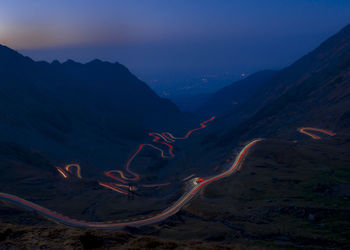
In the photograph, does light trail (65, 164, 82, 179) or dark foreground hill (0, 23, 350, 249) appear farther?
light trail (65, 164, 82, 179)

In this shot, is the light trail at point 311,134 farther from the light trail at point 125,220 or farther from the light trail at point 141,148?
the light trail at point 141,148

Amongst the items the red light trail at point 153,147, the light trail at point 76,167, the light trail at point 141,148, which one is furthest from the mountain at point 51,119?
the light trail at point 76,167

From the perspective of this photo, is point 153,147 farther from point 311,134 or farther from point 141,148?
point 311,134

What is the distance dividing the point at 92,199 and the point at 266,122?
91113 millimetres

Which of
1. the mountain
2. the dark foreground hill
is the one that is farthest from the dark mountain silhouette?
the mountain

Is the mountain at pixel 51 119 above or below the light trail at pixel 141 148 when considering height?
above

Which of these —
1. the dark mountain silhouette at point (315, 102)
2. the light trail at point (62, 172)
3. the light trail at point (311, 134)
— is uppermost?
the dark mountain silhouette at point (315, 102)

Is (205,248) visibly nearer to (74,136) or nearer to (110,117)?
(74,136)

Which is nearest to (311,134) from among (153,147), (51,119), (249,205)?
(249,205)

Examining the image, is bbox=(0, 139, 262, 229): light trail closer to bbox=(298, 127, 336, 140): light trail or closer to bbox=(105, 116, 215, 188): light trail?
bbox=(298, 127, 336, 140): light trail

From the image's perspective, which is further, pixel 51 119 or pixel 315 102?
pixel 51 119

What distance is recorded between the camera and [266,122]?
136 m

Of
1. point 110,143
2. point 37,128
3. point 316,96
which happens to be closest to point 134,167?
point 110,143

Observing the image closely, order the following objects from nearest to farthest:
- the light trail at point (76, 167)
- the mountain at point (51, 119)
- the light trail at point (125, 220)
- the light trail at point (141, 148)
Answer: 1. the light trail at point (125, 220)
2. the light trail at point (76, 167)
3. the light trail at point (141, 148)
4. the mountain at point (51, 119)
